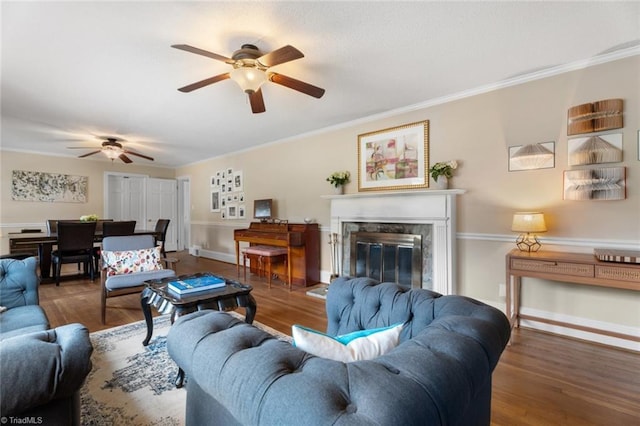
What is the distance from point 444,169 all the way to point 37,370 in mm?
3528

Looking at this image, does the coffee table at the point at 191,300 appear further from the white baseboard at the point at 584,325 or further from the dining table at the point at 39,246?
the dining table at the point at 39,246

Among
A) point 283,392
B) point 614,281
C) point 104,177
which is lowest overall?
point 614,281

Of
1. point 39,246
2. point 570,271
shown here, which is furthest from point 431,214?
point 39,246

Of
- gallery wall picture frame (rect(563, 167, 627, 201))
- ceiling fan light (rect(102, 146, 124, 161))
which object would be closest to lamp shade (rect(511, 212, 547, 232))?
gallery wall picture frame (rect(563, 167, 627, 201))

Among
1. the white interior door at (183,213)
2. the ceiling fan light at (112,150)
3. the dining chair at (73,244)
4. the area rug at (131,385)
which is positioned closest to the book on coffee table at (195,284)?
the area rug at (131,385)

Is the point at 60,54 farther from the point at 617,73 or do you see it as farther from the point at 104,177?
the point at 104,177

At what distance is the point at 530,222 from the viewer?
104 inches

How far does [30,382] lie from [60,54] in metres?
2.82

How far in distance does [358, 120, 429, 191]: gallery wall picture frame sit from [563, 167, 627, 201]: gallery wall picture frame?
1356 mm

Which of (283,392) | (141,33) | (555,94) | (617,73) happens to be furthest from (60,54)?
(617,73)

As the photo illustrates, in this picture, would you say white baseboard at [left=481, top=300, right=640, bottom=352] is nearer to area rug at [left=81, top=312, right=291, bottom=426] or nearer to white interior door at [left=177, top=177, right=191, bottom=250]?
area rug at [left=81, top=312, right=291, bottom=426]

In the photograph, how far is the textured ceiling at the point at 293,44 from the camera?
1960 mm

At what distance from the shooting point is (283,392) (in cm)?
64

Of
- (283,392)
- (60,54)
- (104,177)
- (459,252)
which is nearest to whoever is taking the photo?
(283,392)
